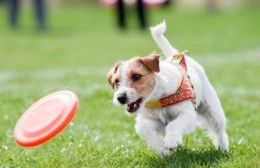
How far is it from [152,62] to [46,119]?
142cm

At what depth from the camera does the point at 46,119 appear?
24.1 feet

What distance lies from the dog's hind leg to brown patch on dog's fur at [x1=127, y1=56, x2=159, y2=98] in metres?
1.09

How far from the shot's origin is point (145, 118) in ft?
22.9

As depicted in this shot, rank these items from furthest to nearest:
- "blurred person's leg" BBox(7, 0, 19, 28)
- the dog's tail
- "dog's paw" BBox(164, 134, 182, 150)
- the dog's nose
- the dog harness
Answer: "blurred person's leg" BBox(7, 0, 19, 28) < the dog's tail < the dog harness < "dog's paw" BBox(164, 134, 182, 150) < the dog's nose

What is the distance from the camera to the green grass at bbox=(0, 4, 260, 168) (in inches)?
287

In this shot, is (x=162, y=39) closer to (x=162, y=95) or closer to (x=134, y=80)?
(x=162, y=95)

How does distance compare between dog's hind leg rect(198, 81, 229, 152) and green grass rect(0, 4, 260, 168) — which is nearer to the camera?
green grass rect(0, 4, 260, 168)

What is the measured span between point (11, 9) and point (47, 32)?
177 cm

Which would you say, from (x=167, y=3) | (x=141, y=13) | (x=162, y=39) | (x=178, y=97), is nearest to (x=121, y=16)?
(x=141, y=13)

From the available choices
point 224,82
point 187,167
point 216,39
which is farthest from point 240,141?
point 216,39

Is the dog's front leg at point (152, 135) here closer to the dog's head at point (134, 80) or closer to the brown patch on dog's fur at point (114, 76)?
the dog's head at point (134, 80)

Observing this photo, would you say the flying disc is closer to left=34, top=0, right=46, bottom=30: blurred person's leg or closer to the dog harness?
the dog harness

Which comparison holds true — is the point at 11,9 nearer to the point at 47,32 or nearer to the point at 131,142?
the point at 47,32

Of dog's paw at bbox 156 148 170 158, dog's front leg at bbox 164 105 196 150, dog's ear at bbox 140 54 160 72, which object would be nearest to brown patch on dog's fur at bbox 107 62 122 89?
dog's ear at bbox 140 54 160 72
